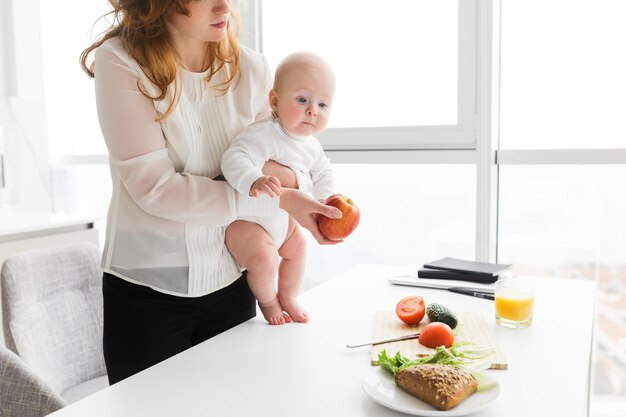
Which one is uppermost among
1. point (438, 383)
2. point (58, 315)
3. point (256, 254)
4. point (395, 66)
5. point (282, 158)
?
point (395, 66)

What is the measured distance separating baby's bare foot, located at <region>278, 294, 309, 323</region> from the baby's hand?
31cm

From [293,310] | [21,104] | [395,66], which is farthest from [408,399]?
[21,104]

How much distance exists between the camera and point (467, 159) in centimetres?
253

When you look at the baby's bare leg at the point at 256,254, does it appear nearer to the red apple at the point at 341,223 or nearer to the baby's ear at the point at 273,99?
the red apple at the point at 341,223

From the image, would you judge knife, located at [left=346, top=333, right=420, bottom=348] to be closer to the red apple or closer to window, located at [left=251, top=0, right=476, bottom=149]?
the red apple

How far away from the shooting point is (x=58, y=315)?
1.72 metres

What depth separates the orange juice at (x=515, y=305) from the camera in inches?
53.9

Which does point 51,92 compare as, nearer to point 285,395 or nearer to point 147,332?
point 147,332

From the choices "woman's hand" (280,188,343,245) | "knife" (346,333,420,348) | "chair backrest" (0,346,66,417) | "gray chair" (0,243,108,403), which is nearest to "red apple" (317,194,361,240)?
"woman's hand" (280,188,343,245)

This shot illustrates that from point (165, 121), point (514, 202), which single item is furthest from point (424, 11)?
point (165, 121)

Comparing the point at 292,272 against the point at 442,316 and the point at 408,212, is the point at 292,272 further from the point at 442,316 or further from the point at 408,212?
the point at 408,212

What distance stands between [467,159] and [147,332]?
5.41 feet

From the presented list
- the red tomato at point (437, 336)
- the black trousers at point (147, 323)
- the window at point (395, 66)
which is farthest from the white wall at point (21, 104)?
the red tomato at point (437, 336)

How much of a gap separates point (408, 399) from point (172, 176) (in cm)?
63
